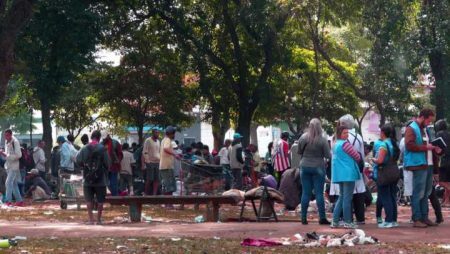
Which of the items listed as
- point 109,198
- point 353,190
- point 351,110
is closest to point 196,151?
point 109,198

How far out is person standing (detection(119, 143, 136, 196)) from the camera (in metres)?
26.3

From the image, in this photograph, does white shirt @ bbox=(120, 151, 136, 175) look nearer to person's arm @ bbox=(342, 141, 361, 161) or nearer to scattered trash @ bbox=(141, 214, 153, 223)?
scattered trash @ bbox=(141, 214, 153, 223)

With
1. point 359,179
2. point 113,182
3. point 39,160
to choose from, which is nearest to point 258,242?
point 359,179

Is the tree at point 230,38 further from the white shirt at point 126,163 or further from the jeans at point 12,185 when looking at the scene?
the jeans at point 12,185

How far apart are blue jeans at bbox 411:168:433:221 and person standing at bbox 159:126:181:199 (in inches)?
266

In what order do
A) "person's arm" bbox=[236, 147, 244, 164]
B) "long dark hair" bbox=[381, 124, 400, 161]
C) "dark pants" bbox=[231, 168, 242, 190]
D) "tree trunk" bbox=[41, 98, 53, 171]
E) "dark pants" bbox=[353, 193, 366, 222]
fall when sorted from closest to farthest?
"long dark hair" bbox=[381, 124, 400, 161]
"dark pants" bbox=[353, 193, 366, 222]
"person's arm" bbox=[236, 147, 244, 164]
"dark pants" bbox=[231, 168, 242, 190]
"tree trunk" bbox=[41, 98, 53, 171]

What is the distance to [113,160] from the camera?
74.2 ft

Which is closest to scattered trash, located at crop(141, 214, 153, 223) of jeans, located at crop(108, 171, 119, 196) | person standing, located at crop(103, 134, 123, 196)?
person standing, located at crop(103, 134, 123, 196)

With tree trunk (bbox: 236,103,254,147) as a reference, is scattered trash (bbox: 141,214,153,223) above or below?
below

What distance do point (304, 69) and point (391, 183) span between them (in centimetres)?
2587

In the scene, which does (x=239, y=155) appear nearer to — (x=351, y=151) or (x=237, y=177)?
(x=237, y=177)

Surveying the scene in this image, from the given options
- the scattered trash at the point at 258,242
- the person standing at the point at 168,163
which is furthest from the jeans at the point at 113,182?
the scattered trash at the point at 258,242

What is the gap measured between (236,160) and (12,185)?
20.5 ft

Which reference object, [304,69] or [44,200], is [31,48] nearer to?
[44,200]
